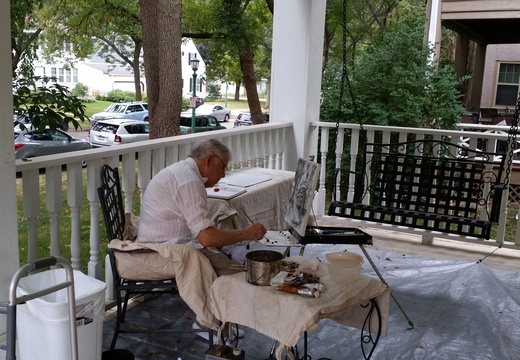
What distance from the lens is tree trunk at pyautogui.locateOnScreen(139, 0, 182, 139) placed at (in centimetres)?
745

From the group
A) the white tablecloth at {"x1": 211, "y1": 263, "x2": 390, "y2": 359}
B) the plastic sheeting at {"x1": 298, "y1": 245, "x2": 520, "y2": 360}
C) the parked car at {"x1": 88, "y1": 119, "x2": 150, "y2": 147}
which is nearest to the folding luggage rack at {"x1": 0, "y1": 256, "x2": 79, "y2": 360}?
the white tablecloth at {"x1": 211, "y1": 263, "x2": 390, "y2": 359}

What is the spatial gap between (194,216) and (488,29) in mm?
11392

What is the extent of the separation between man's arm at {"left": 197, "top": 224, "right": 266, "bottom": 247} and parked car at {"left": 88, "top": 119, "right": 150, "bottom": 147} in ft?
37.1

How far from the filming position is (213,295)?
2.33 meters

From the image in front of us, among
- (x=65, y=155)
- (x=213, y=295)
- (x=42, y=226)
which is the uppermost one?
(x=65, y=155)

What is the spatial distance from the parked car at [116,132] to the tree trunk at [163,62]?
5711mm

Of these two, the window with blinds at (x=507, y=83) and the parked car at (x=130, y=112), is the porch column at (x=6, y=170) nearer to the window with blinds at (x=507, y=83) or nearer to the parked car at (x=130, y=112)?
the parked car at (x=130, y=112)

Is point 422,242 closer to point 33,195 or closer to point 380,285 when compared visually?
point 380,285

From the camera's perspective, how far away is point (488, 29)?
479 inches

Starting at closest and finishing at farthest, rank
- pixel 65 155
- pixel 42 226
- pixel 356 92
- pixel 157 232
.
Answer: pixel 157 232 → pixel 65 155 → pixel 356 92 → pixel 42 226

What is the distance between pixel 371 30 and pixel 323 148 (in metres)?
11.8

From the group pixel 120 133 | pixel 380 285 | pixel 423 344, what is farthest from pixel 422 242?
pixel 120 133

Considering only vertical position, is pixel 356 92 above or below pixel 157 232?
above

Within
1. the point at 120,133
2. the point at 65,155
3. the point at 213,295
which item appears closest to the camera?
the point at 213,295
